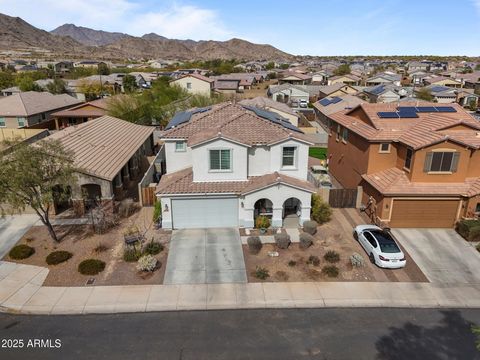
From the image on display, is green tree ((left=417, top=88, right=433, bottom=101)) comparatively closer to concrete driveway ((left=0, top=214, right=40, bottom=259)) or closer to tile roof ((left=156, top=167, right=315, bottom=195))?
tile roof ((left=156, top=167, right=315, bottom=195))

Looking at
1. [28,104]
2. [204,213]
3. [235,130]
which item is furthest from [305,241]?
[28,104]

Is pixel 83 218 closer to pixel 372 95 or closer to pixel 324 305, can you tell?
pixel 324 305

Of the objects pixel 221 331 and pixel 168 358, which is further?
pixel 221 331

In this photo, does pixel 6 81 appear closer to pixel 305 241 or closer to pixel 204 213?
pixel 204 213

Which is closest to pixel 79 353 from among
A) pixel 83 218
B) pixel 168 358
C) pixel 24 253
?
pixel 168 358

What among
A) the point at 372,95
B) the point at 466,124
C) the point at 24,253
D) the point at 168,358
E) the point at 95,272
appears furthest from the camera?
the point at 372,95

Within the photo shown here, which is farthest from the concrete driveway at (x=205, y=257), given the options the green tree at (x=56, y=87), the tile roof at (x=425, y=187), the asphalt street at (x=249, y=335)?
the green tree at (x=56, y=87)

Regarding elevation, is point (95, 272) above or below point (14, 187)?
below
